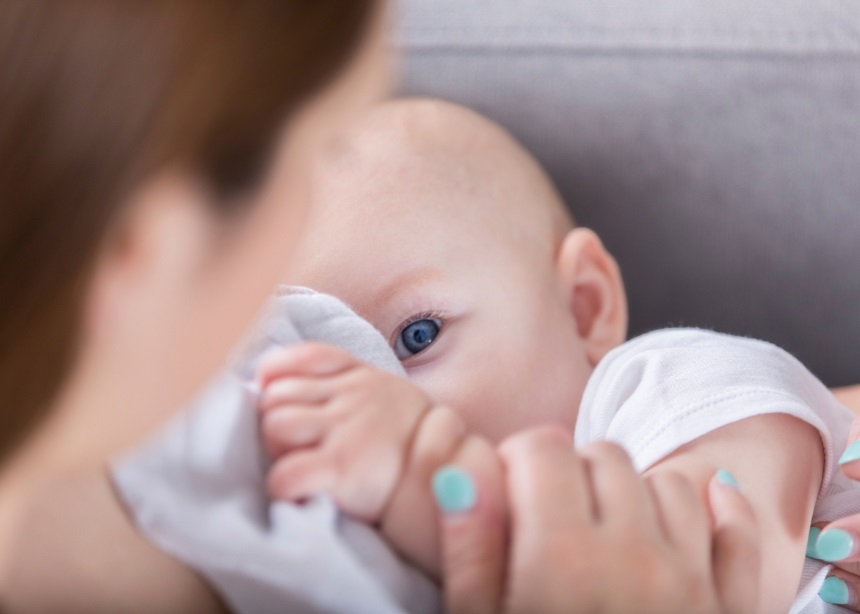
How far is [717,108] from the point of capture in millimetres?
1126

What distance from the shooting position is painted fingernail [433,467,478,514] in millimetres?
492

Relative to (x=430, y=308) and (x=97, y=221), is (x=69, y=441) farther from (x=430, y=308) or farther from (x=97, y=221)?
(x=430, y=308)

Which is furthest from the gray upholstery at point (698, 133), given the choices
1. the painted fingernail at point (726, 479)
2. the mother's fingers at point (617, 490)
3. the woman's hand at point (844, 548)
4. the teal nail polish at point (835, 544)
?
the mother's fingers at point (617, 490)

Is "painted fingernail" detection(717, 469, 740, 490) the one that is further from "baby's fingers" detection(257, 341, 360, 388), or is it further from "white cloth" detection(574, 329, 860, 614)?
"baby's fingers" detection(257, 341, 360, 388)

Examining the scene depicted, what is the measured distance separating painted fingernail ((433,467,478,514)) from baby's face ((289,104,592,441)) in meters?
0.31

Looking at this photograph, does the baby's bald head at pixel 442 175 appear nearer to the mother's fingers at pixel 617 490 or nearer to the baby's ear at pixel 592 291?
the baby's ear at pixel 592 291

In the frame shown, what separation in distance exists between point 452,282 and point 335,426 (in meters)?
0.39

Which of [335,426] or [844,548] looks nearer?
[335,426]

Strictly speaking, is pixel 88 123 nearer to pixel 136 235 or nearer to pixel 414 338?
pixel 136 235

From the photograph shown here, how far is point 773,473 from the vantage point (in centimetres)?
71

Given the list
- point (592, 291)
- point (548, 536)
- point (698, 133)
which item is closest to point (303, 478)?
point (548, 536)

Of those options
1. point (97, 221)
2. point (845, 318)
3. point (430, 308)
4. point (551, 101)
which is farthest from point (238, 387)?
point (845, 318)

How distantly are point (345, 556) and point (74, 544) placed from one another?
149 mm

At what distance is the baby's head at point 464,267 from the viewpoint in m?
0.86
